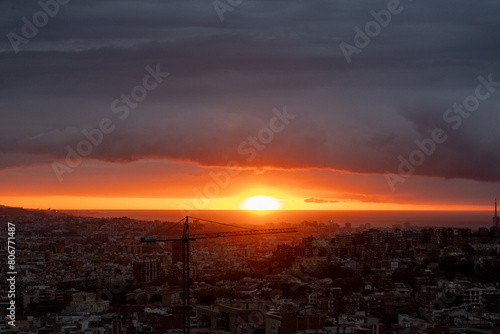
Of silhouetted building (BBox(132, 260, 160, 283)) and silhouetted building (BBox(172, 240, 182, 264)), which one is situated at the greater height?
silhouetted building (BBox(172, 240, 182, 264))

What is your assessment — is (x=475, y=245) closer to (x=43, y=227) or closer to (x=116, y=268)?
(x=116, y=268)

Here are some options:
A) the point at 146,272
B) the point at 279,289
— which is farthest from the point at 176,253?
the point at 279,289

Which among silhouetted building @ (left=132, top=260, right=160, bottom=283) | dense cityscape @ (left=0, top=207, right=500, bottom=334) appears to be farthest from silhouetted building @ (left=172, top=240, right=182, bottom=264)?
silhouetted building @ (left=132, top=260, right=160, bottom=283)

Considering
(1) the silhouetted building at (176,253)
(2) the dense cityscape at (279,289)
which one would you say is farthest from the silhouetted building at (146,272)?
(1) the silhouetted building at (176,253)

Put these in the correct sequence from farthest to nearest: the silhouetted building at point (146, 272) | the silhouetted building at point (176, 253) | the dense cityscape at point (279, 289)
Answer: the silhouetted building at point (176, 253) < the silhouetted building at point (146, 272) < the dense cityscape at point (279, 289)

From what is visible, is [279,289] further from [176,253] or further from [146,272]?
[176,253]

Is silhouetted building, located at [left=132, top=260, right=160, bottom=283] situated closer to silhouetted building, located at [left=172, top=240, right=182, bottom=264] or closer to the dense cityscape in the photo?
the dense cityscape

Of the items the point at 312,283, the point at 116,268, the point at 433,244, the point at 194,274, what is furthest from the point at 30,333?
the point at 433,244

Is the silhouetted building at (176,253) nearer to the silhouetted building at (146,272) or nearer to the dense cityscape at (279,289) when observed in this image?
the dense cityscape at (279,289)

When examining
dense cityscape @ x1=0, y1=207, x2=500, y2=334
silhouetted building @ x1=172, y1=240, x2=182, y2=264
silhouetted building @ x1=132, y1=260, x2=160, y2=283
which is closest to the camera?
dense cityscape @ x1=0, y1=207, x2=500, y2=334
